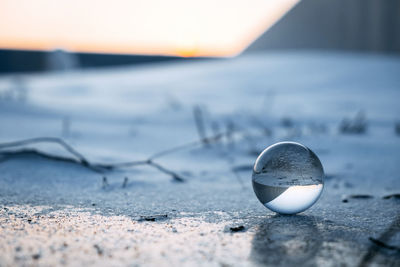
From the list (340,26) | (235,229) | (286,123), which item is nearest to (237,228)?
(235,229)

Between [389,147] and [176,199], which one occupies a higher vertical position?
[389,147]

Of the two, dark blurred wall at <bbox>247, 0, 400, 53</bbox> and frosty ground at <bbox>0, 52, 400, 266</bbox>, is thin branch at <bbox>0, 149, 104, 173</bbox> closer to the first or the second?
frosty ground at <bbox>0, 52, 400, 266</bbox>

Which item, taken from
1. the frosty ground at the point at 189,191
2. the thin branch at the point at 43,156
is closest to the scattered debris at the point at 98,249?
the frosty ground at the point at 189,191

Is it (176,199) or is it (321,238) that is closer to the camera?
(321,238)

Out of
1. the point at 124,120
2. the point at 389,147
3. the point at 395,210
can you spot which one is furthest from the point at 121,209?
the point at 124,120

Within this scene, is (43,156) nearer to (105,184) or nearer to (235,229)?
(105,184)

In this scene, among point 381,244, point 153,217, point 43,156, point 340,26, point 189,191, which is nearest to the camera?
point 381,244

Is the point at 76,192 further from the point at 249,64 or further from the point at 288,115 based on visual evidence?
the point at 249,64
